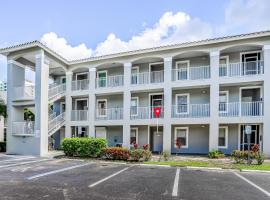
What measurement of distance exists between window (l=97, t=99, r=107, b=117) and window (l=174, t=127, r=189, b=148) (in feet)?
22.3

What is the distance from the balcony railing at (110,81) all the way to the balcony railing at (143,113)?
2644mm

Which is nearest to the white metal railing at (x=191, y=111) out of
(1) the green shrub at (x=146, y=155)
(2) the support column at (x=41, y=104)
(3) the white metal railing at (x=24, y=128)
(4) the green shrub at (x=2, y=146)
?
(1) the green shrub at (x=146, y=155)

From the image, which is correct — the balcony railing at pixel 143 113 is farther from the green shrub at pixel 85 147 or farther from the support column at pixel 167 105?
the green shrub at pixel 85 147

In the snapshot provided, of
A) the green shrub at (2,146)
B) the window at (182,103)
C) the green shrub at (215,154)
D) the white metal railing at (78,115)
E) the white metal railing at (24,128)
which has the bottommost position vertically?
the green shrub at (2,146)

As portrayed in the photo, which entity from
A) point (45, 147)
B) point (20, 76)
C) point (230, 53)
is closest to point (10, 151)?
point (45, 147)

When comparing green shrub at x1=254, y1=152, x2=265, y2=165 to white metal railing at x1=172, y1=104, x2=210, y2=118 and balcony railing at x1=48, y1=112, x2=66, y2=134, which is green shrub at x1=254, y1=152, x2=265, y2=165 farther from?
balcony railing at x1=48, y1=112, x2=66, y2=134

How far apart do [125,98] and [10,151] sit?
416 inches

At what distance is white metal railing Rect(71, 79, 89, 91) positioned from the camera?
22945 mm

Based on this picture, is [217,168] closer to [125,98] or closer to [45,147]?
[125,98]

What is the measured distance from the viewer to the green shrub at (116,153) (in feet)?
51.6

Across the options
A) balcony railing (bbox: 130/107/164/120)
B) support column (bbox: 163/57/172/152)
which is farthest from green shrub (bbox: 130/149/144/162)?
balcony railing (bbox: 130/107/164/120)

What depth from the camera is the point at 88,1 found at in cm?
1307

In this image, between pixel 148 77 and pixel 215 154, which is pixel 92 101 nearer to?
pixel 148 77

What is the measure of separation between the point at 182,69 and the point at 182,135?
5.65m
